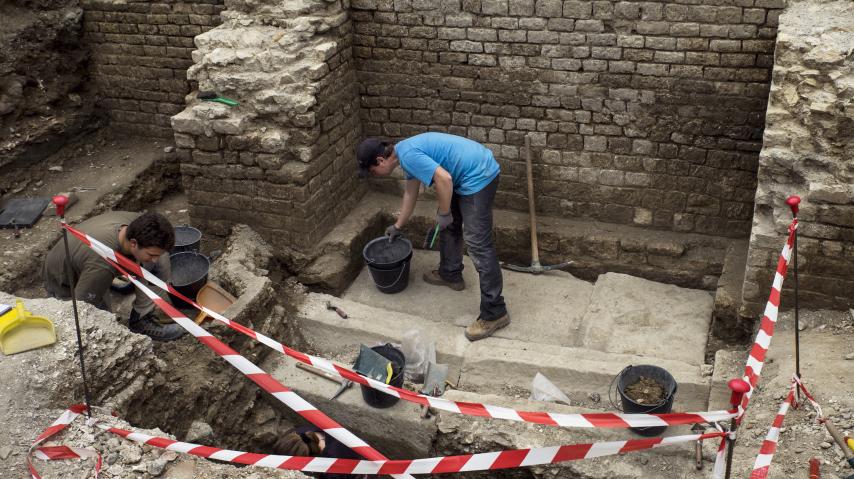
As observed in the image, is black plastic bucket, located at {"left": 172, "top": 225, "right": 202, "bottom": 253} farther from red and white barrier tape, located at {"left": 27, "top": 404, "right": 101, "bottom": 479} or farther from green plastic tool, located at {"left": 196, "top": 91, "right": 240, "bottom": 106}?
red and white barrier tape, located at {"left": 27, "top": 404, "right": 101, "bottom": 479}

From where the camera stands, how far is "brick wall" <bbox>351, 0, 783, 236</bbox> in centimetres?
615

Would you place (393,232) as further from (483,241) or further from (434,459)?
(434,459)

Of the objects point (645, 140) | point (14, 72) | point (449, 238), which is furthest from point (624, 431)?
point (14, 72)

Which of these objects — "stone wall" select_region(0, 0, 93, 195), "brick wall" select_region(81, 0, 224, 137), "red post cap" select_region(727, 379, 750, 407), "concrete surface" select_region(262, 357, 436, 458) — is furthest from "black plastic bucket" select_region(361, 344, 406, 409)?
"stone wall" select_region(0, 0, 93, 195)

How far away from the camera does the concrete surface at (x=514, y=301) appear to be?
248 inches

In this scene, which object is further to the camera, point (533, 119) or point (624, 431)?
point (533, 119)

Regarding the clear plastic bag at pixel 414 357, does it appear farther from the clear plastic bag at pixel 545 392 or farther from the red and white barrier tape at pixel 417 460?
the red and white barrier tape at pixel 417 460

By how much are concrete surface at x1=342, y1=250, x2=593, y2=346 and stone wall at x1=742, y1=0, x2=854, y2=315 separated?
1.45m

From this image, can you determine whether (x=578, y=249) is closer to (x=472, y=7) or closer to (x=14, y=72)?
(x=472, y=7)

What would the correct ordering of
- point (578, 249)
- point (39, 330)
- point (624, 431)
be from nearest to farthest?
point (39, 330) < point (624, 431) < point (578, 249)

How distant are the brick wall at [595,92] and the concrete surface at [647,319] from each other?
2.18 ft

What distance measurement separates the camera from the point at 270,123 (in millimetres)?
6484

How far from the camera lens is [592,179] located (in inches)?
272

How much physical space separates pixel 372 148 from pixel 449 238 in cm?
109
